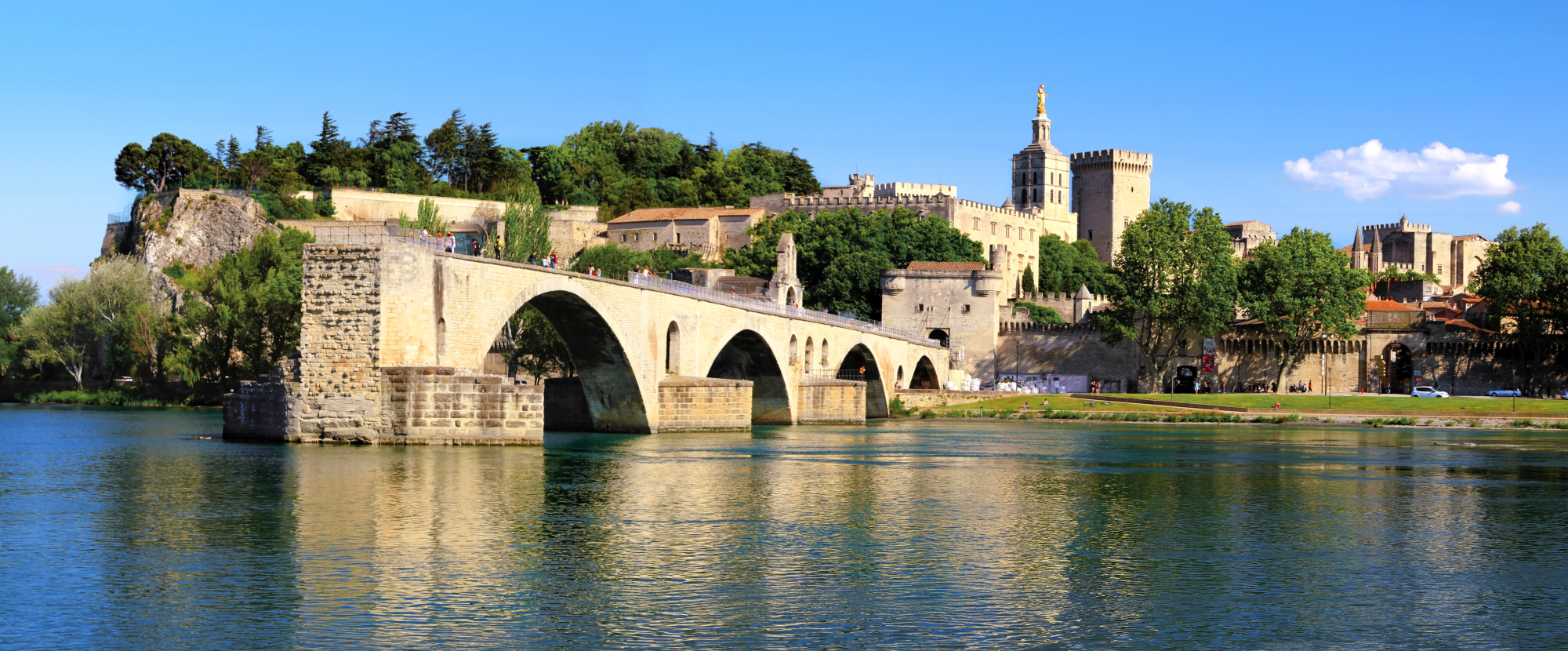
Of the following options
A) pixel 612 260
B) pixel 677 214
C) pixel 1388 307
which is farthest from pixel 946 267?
pixel 1388 307

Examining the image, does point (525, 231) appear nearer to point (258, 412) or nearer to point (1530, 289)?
point (258, 412)

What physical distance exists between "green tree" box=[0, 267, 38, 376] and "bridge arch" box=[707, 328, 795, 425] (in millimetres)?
36232

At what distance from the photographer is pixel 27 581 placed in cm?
1788

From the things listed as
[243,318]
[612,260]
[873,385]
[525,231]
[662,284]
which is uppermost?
[525,231]

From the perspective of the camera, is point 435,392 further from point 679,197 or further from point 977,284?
point 679,197

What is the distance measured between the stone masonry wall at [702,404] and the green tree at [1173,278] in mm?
37056

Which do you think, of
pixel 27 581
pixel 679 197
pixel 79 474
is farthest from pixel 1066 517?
pixel 679 197

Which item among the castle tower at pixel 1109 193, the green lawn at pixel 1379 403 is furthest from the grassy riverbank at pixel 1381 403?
the castle tower at pixel 1109 193

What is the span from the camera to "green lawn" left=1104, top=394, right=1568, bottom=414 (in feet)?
216

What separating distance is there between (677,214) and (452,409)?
6930cm

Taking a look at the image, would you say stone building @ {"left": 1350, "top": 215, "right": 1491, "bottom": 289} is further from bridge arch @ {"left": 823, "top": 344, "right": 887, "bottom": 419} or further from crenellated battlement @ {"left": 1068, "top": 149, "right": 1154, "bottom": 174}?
bridge arch @ {"left": 823, "top": 344, "right": 887, "bottom": 419}

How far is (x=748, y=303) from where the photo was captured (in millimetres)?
56656

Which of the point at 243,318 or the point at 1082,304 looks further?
the point at 1082,304

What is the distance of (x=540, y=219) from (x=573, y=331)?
33871 millimetres
